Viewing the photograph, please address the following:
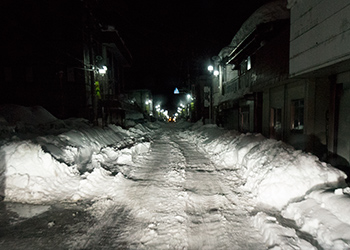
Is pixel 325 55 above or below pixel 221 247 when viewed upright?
above

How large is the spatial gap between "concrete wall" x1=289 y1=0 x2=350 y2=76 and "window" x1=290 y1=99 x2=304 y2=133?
2.39 meters

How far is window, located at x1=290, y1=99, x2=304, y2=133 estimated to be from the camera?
30.7 feet

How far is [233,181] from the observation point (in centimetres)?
678

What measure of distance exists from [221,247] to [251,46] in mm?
14245

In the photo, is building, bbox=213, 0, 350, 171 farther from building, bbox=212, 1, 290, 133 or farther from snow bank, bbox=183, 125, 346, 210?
snow bank, bbox=183, 125, 346, 210

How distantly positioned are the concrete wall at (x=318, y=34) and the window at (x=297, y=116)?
239cm

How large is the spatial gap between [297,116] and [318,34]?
4.65 meters

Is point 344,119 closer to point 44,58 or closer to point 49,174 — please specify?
Result: point 49,174

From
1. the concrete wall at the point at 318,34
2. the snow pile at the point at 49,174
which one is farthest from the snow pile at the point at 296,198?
the snow pile at the point at 49,174

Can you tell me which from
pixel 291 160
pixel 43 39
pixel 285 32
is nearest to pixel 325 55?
pixel 291 160

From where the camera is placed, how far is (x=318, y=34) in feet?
20.6

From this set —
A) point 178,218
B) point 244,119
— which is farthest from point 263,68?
point 178,218

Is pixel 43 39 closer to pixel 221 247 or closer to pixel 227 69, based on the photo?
pixel 227 69

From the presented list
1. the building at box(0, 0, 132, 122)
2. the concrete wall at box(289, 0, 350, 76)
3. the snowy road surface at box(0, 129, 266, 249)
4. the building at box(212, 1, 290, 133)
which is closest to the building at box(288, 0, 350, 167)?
the concrete wall at box(289, 0, 350, 76)
